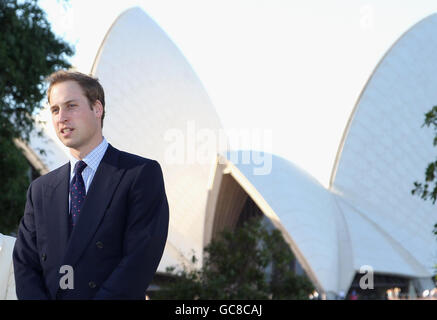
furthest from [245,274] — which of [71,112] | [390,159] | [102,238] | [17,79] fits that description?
[71,112]

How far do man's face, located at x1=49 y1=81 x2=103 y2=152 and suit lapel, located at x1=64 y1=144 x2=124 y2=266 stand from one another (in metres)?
0.13

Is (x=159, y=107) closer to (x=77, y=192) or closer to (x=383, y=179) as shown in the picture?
(x=383, y=179)

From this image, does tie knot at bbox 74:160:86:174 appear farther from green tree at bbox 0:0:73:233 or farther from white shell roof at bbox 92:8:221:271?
white shell roof at bbox 92:8:221:271

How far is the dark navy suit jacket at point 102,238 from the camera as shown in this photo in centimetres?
158

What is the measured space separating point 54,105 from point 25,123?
11.6 metres

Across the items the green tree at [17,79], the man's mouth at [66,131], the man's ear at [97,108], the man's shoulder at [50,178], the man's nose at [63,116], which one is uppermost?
the green tree at [17,79]

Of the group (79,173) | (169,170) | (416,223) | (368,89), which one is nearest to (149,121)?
(169,170)

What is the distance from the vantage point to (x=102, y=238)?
5.31 ft

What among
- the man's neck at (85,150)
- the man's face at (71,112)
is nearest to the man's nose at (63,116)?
the man's face at (71,112)

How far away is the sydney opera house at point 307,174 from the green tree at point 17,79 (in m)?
10.3

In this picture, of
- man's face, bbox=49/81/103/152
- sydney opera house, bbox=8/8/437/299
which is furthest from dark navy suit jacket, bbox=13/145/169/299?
sydney opera house, bbox=8/8/437/299

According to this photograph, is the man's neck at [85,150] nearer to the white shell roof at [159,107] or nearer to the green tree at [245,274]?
the green tree at [245,274]

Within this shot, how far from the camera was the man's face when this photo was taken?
1.58 meters

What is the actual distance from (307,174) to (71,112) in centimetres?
2322
